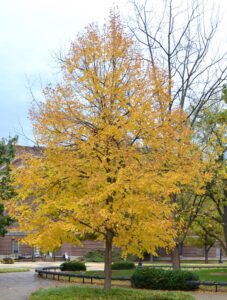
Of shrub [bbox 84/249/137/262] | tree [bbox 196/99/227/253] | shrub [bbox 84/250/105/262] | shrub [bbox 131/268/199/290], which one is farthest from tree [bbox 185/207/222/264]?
shrub [bbox 84/250/105/262]

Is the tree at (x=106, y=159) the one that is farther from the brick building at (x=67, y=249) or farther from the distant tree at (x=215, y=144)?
the brick building at (x=67, y=249)

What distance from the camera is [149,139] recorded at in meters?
15.3

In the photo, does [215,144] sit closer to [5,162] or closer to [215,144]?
[215,144]

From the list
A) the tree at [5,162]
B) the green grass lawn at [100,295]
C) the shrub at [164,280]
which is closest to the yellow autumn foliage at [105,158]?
the green grass lawn at [100,295]

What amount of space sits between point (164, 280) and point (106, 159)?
755 centimetres

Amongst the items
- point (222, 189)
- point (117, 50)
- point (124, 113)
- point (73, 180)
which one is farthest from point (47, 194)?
point (222, 189)

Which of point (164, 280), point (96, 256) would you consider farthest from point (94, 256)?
point (164, 280)

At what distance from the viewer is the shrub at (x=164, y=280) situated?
19.8 m

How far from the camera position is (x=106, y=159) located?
1492 cm

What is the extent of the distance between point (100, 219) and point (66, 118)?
11.3ft

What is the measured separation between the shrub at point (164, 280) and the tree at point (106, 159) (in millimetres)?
4488

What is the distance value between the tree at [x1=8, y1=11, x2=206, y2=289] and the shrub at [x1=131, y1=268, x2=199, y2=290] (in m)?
4.49

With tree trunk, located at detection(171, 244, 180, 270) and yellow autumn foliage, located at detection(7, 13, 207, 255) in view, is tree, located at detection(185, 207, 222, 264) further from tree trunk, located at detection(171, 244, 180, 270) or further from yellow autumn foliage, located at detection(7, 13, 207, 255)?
yellow autumn foliage, located at detection(7, 13, 207, 255)

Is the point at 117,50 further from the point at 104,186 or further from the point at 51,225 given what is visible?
the point at 51,225
